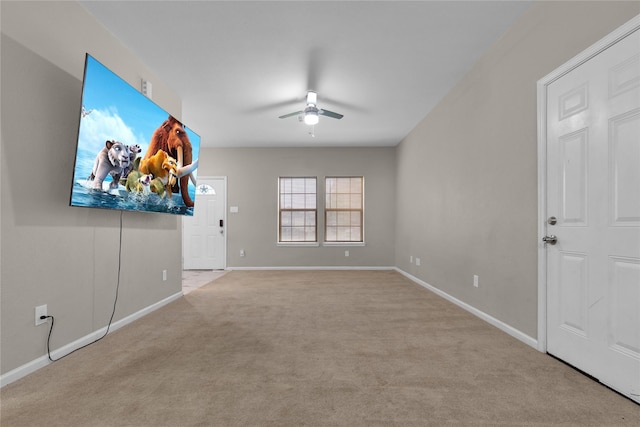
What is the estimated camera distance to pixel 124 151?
2467 millimetres

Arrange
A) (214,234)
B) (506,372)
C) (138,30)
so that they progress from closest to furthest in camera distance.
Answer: (506,372)
(138,30)
(214,234)

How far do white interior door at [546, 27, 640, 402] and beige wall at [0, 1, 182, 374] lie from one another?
3468 millimetres

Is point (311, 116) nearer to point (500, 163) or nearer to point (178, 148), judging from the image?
point (178, 148)

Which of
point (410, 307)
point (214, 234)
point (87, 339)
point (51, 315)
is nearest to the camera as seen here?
point (51, 315)

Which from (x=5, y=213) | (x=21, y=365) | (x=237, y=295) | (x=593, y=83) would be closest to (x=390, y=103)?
(x=593, y=83)

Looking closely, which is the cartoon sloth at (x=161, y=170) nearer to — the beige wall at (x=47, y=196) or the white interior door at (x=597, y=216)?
the beige wall at (x=47, y=196)

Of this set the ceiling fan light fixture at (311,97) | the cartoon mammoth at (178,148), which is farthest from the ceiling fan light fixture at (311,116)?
the cartoon mammoth at (178,148)

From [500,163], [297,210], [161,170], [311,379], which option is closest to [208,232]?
[297,210]

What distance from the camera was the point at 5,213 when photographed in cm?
180

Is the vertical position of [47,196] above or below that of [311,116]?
below

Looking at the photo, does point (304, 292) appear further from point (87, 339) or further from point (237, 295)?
point (87, 339)

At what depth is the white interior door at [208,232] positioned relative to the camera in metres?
6.63

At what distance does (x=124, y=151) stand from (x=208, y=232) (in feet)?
14.4

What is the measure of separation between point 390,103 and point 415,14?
72.1 inches
